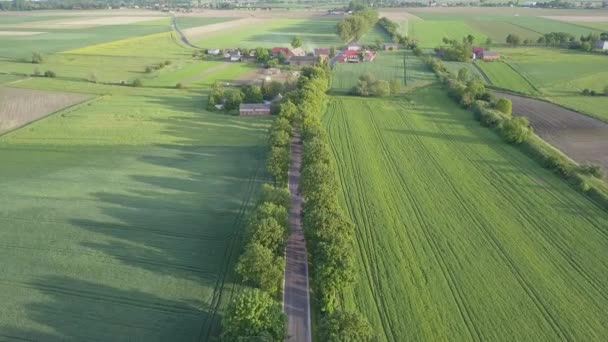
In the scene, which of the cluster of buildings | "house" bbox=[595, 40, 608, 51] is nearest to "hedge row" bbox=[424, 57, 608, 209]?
the cluster of buildings

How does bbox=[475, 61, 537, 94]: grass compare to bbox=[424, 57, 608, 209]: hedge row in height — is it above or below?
above

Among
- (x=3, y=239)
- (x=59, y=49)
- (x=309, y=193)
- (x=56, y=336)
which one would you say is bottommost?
(x=56, y=336)

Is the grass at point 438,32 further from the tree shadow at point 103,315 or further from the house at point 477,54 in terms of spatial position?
the tree shadow at point 103,315

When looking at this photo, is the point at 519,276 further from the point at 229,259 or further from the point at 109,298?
the point at 109,298

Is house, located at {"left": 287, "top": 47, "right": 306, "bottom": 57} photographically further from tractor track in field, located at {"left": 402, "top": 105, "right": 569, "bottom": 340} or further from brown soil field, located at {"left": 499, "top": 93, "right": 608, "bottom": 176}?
tractor track in field, located at {"left": 402, "top": 105, "right": 569, "bottom": 340}

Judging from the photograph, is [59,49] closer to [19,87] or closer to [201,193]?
[19,87]

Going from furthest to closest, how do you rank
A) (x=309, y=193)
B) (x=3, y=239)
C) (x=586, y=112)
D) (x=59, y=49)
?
(x=59, y=49)
(x=586, y=112)
(x=309, y=193)
(x=3, y=239)

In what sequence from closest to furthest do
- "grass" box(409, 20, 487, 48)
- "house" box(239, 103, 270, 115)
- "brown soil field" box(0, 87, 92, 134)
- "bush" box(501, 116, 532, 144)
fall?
"bush" box(501, 116, 532, 144)
"brown soil field" box(0, 87, 92, 134)
"house" box(239, 103, 270, 115)
"grass" box(409, 20, 487, 48)

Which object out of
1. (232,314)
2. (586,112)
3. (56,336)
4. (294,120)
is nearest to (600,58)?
(586,112)
